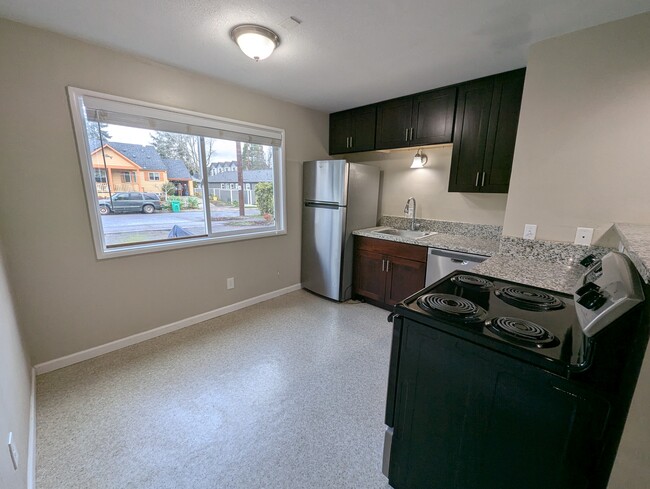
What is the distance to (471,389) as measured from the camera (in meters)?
0.98

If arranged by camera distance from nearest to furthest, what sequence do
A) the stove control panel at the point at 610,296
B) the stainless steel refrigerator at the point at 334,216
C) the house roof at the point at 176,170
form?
1. the stove control panel at the point at 610,296
2. the house roof at the point at 176,170
3. the stainless steel refrigerator at the point at 334,216

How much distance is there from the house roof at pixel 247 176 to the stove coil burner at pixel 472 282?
2415 mm

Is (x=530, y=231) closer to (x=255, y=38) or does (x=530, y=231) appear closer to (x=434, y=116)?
(x=434, y=116)

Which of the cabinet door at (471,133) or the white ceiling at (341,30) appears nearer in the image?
the white ceiling at (341,30)

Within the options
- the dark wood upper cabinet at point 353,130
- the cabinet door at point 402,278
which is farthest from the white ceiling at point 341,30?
the cabinet door at point 402,278

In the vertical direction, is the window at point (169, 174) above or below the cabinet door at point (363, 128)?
below

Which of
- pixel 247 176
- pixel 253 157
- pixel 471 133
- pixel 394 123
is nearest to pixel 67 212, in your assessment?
pixel 247 176

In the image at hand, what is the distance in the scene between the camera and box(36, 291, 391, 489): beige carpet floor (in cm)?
135

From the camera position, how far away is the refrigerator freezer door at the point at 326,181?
3.05 metres

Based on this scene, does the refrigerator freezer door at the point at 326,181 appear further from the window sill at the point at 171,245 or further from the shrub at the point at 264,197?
the window sill at the point at 171,245

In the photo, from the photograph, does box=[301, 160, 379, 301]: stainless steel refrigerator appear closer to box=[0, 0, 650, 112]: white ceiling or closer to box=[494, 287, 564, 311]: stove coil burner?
box=[0, 0, 650, 112]: white ceiling

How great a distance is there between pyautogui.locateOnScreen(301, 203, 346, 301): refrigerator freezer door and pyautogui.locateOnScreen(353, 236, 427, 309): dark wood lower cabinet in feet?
0.83

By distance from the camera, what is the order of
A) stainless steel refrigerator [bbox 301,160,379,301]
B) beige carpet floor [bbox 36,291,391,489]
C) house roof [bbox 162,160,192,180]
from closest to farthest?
beige carpet floor [bbox 36,291,391,489] → house roof [bbox 162,160,192,180] → stainless steel refrigerator [bbox 301,160,379,301]

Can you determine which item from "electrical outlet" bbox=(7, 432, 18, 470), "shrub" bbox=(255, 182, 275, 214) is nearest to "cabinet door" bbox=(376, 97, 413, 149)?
"shrub" bbox=(255, 182, 275, 214)
